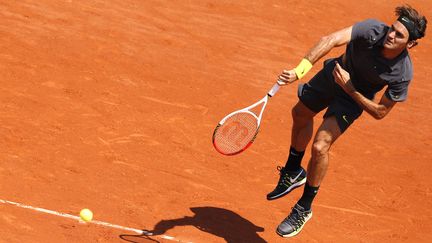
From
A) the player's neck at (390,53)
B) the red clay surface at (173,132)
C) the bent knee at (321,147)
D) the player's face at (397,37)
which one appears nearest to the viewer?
the player's face at (397,37)

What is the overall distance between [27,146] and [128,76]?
10.6 feet

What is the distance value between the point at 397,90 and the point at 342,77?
721 mm

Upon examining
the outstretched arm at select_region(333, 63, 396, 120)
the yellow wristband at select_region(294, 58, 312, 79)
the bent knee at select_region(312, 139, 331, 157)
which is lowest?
the bent knee at select_region(312, 139, 331, 157)

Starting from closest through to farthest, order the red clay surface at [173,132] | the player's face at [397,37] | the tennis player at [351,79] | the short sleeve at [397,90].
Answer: the player's face at [397,37]
the tennis player at [351,79]
the short sleeve at [397,90]
the red clay surface at [173,132]

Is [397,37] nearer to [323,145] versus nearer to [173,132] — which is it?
[323,145]

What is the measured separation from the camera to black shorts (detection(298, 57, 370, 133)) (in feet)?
31.9

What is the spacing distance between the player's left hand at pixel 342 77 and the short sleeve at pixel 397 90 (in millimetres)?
498

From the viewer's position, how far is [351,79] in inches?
380

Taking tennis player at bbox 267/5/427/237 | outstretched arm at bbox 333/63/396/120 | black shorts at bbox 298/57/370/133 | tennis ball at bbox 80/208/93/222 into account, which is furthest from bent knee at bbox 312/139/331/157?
tennis ball at bbox 80/208/93/222

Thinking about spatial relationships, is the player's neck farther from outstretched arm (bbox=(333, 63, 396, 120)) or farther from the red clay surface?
the red clay surface

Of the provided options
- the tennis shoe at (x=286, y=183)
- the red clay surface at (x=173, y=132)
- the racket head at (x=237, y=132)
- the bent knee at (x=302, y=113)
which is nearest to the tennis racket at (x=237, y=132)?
the racket head at (x=237, y=132)

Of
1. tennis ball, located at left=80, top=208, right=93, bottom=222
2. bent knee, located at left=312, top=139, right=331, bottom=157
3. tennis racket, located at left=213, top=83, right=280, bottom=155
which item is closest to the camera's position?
bent knee, located at left=312, top=139, right=331, bottom=157

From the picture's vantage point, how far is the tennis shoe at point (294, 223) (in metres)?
9.94

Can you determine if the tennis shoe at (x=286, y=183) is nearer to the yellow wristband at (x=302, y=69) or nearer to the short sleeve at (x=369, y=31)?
the yellow wristband at (x=302, y=69)
